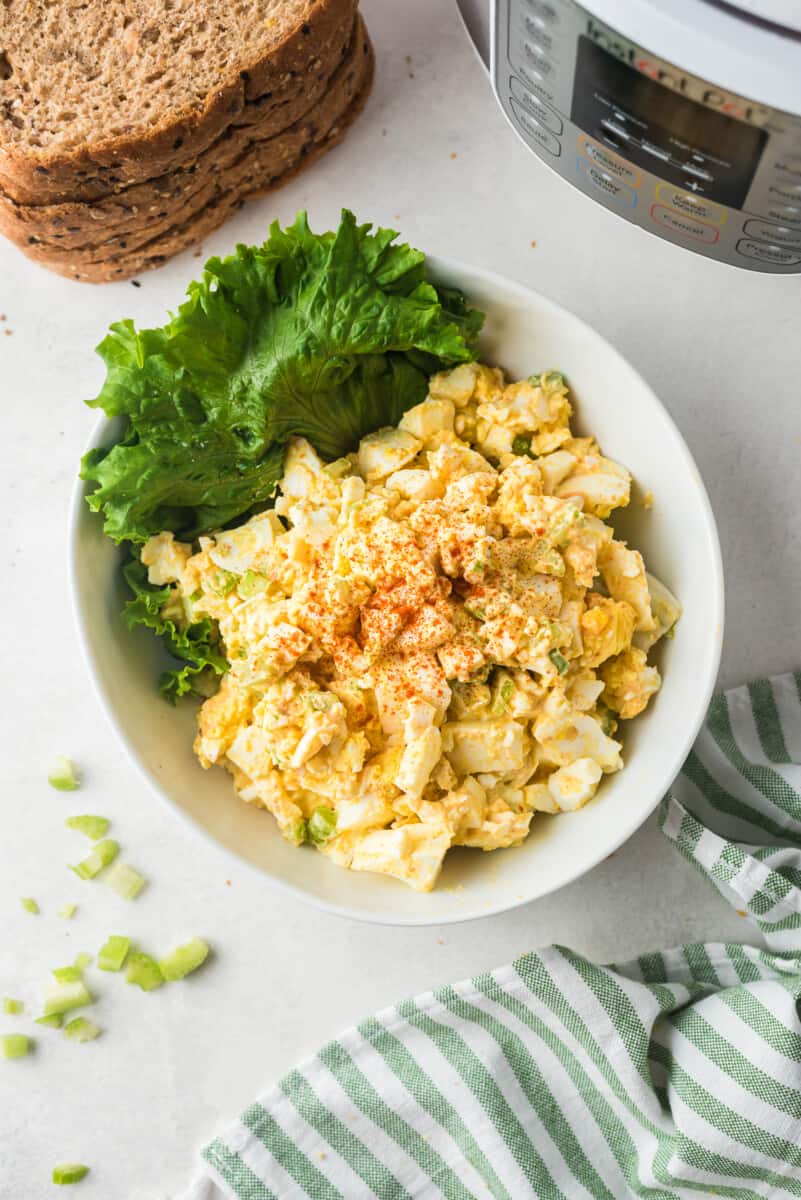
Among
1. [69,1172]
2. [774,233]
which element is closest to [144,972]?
[69,1172]

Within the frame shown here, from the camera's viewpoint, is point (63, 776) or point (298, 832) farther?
point (63, 776)

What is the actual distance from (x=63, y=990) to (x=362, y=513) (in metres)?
1.22

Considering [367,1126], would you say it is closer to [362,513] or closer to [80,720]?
[80,720]

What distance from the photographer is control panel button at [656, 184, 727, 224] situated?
61.4 inches

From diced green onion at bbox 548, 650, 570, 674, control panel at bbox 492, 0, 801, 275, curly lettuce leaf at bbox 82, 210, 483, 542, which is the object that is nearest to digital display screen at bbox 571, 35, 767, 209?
control panel at bbox 492, 0, 801, 275

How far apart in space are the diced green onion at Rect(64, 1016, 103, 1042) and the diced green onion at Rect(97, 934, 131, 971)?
12 centimetres

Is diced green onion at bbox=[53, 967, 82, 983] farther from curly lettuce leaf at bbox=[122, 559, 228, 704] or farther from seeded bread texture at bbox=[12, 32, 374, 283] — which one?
seeded bread texture at bbox=[12, 32, 374, 283]

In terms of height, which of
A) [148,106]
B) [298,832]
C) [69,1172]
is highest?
[148,106]

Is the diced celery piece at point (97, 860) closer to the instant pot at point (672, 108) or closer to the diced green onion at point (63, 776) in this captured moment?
the diced green onion at point (63, 776)

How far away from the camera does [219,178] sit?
2.27 metres

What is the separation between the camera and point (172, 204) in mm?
2236

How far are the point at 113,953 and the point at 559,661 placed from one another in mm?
1150

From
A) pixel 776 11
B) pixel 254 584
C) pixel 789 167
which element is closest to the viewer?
pixel 776 11

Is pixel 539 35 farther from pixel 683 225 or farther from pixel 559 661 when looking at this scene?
pixel 559 661
